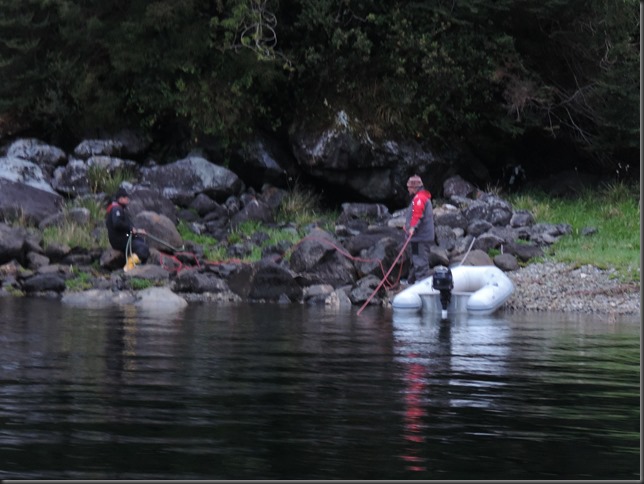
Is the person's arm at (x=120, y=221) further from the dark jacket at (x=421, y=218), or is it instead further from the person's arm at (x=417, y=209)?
the person's arm at (x=417, y=209)

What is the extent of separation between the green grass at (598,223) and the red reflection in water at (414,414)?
10.3 meters

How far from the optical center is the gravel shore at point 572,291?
17703mm

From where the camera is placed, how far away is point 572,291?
18516 millimetres

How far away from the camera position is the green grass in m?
20.0

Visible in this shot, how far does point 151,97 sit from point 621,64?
10396 mm

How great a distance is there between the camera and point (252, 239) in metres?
23.2

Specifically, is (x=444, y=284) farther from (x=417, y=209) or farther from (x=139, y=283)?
(x=139, y=283)

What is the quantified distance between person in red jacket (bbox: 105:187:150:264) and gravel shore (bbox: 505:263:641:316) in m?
6.50

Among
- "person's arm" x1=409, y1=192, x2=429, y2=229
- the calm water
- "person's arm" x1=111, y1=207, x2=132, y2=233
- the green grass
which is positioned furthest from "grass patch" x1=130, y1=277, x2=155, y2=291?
the green grass

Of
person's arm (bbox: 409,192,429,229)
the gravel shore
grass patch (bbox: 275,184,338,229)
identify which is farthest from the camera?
grass patch (bbox: 275,184,338,229)

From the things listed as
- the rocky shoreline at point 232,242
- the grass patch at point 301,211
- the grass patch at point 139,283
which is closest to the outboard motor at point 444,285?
the rocky shoreline at point 232,242

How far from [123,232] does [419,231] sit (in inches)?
213

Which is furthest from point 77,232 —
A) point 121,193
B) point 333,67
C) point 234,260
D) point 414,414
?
point 414,414

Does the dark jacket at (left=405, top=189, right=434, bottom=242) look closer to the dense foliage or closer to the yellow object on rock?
the yellow object on rock
